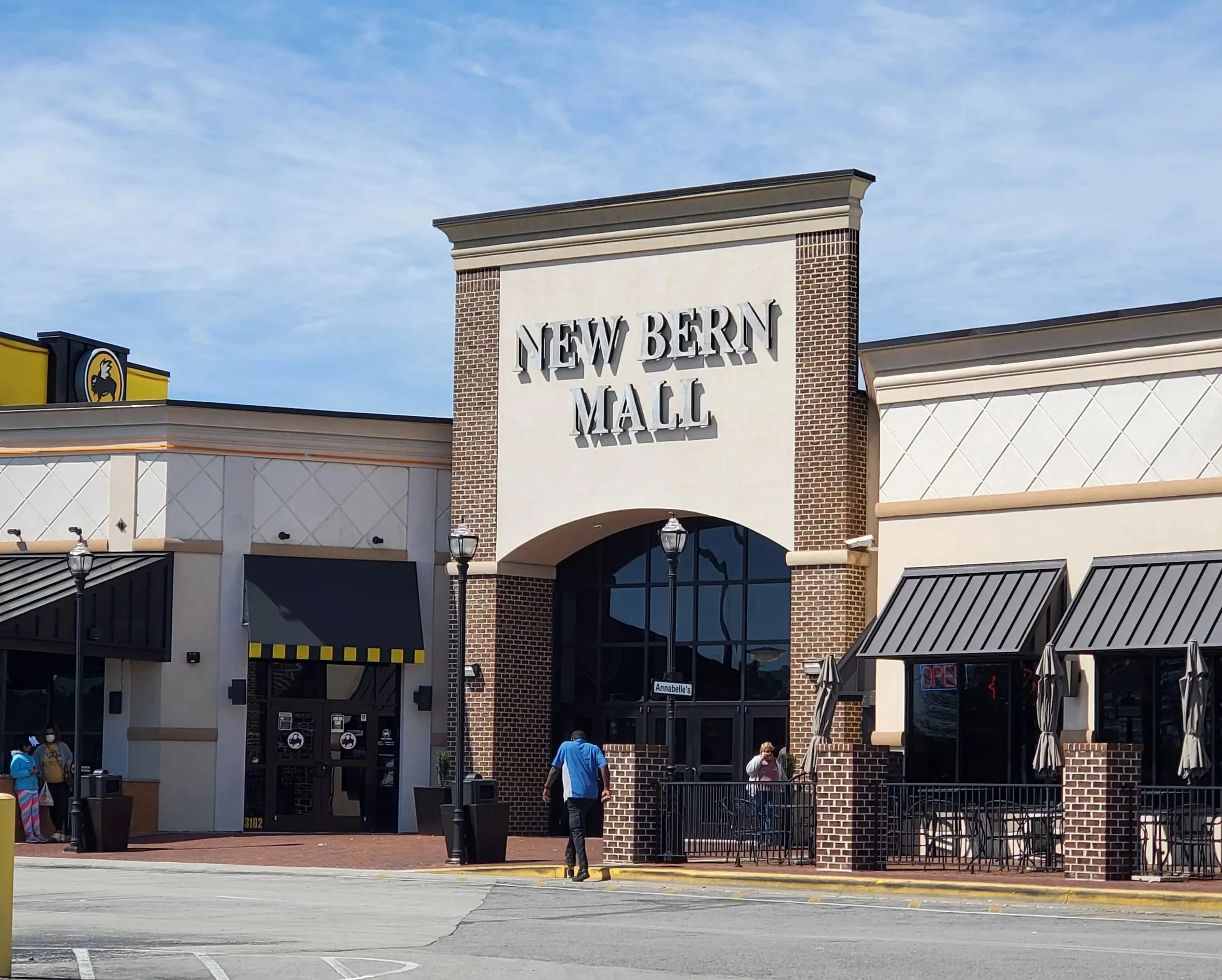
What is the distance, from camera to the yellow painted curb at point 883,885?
19859 mm

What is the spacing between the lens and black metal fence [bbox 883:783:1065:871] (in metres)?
23.7

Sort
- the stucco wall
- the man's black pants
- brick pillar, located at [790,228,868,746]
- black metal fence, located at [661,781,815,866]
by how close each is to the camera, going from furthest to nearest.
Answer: the stucco wall → brick pillar, located at [790,228,868,746] → black metal fence, located at [661,781,815,866] → the man's black pants

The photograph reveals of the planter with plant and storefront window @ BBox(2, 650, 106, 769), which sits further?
storefront window @ BBox(2, 650, 106, 769)

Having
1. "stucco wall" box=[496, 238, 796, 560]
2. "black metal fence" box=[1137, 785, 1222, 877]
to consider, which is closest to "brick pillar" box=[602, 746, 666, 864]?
"black metal fence" box=[1137, 785, 1222, 877]

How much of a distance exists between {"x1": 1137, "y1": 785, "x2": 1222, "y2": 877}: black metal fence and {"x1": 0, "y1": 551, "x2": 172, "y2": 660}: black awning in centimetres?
1748

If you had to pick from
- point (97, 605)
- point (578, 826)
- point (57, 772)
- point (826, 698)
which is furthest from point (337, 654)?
point (578, 826)

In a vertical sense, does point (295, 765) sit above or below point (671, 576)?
below

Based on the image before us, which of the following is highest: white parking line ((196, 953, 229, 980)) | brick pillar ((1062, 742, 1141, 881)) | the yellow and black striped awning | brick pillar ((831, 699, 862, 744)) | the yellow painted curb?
the yellow and black striped awning

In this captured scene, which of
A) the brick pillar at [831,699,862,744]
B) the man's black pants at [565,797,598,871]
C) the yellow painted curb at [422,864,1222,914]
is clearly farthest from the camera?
the brick pillar at [831,699,862,744]

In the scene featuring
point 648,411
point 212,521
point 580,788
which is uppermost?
point 648,411

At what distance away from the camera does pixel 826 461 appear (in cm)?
3053

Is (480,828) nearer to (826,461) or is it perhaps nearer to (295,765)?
(826,461)

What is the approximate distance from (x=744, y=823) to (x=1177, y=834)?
5.60 m

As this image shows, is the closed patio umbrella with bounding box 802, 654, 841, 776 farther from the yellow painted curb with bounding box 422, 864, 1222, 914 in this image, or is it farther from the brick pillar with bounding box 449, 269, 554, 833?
the brick pillar with bounding box 449, 269, 554, 833
